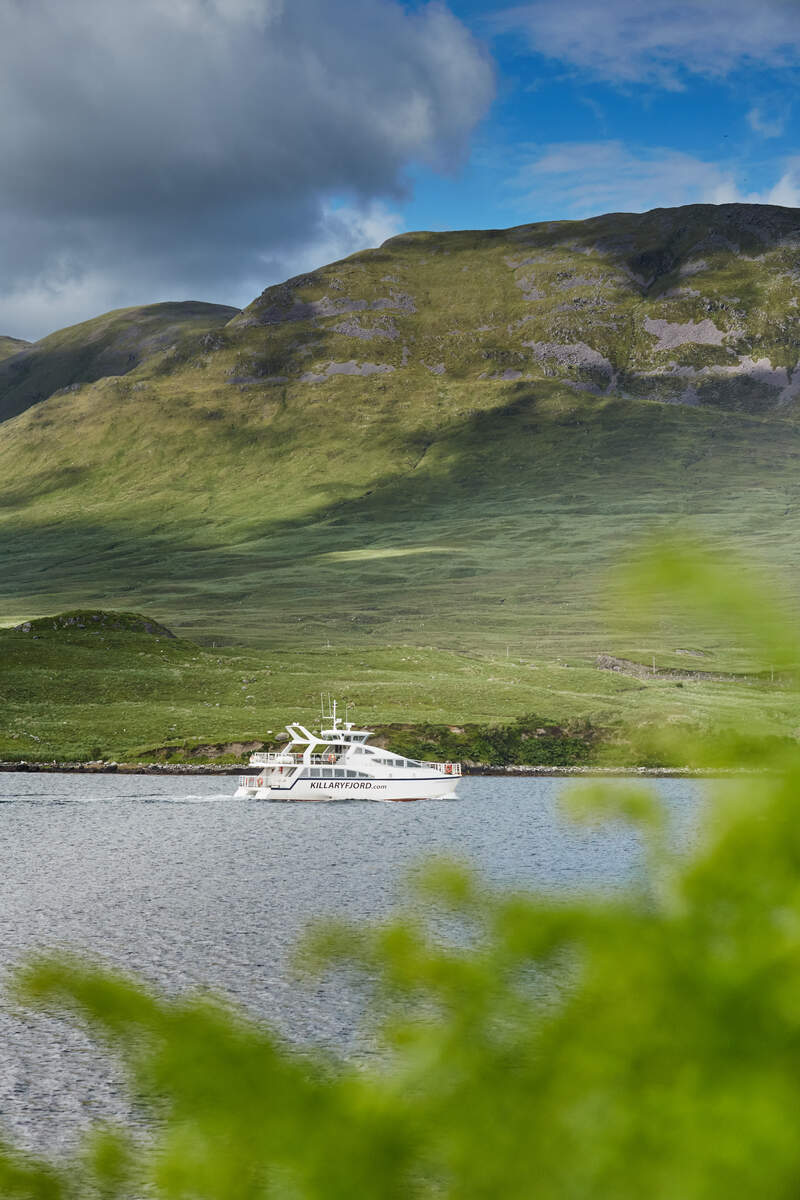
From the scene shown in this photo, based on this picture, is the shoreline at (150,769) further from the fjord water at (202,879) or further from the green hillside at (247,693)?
the fjord water at (202,879)

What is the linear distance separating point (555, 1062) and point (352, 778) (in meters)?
93.8

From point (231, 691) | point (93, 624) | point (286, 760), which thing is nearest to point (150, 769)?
point (286, 760)

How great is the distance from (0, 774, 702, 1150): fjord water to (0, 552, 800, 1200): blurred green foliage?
0.55 ft

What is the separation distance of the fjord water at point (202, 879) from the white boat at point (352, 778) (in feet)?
5.60

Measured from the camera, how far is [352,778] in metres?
94.0

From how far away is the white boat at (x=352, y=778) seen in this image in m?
91.1

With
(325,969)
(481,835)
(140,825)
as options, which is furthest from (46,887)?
(325,969)

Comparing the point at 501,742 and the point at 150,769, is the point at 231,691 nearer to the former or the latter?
the point at 150,769

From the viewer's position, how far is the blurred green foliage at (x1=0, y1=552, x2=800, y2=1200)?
1.30 m

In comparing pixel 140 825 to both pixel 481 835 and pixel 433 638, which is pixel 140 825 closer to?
pixel 481 835

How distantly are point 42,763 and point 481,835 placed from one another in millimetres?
56726

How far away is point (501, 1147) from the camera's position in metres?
1.41

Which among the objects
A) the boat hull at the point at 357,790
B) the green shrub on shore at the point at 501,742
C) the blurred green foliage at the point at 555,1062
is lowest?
the green shrub on shore at the point at 501,742

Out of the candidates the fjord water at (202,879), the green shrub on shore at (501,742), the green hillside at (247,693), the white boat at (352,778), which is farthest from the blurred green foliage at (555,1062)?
the green shrub on shore at (501,742)
